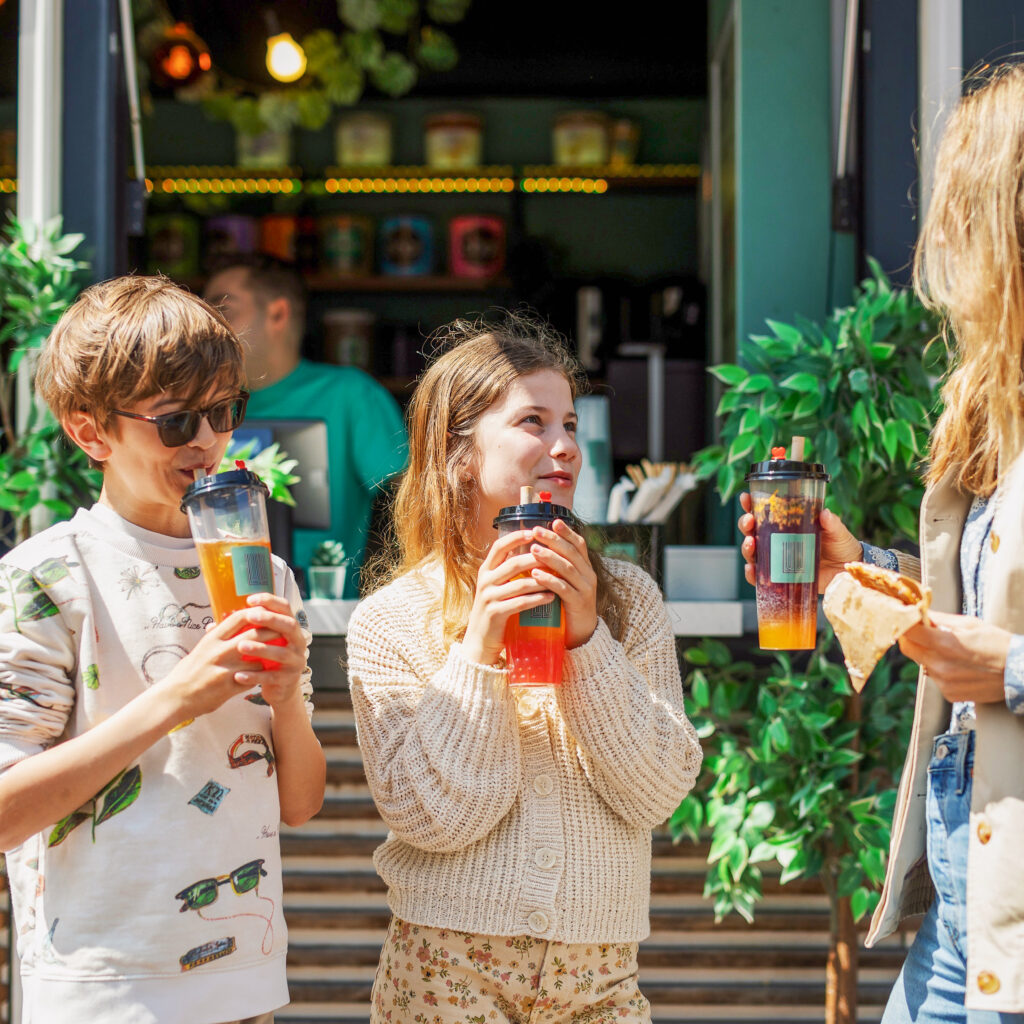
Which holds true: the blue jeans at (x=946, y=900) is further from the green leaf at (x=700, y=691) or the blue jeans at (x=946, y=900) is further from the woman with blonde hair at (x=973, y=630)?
the green leaf at (x=700, y=691)

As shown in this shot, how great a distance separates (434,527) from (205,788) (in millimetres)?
587

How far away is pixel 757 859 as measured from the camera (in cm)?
274

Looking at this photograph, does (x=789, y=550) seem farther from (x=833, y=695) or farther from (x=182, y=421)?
(x=833, y=695)

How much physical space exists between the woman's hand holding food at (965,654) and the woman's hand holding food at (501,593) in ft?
1.63

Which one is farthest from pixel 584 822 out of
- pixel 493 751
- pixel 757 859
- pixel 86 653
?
pixel 757 859

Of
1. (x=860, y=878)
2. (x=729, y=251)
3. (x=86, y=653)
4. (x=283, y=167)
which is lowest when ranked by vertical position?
(x=860, y=878)

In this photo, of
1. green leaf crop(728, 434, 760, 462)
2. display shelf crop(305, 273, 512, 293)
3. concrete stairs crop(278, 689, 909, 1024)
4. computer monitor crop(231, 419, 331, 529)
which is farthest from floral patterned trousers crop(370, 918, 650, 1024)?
display shelf crop(305, 273, 512, 293)

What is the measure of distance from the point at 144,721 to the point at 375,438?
272 cm

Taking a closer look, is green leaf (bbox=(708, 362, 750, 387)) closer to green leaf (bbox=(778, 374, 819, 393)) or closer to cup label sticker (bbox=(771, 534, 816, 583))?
green leaf (bbox=(778, 374, 819, 393))

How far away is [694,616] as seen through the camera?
311cm

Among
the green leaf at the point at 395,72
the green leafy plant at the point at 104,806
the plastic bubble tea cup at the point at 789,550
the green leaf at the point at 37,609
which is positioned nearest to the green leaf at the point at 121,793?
the green leafy plant at the point at 104,806

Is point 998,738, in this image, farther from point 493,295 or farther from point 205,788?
point 493,295

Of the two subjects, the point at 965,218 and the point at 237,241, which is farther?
the point at 237,241

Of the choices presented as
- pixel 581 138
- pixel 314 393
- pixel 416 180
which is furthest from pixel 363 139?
pixel 314 393
